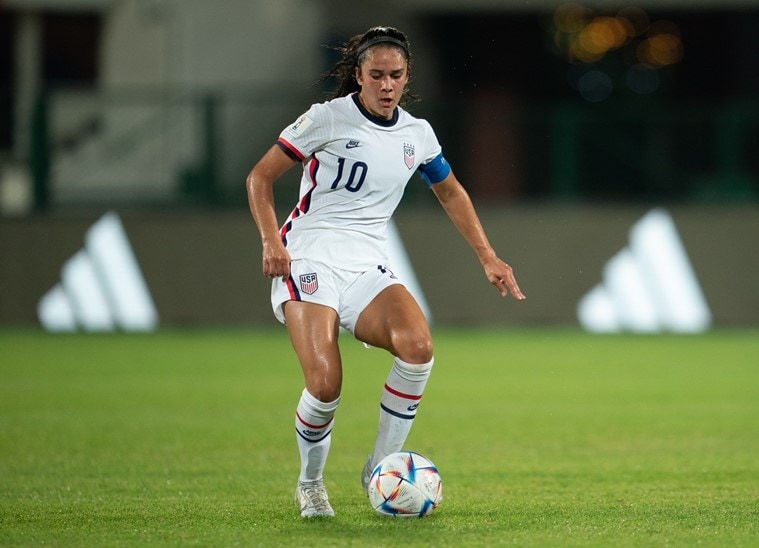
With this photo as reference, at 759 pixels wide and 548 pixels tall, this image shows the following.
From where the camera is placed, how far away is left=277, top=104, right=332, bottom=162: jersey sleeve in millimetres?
6066

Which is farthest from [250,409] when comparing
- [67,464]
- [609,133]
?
[609,133]

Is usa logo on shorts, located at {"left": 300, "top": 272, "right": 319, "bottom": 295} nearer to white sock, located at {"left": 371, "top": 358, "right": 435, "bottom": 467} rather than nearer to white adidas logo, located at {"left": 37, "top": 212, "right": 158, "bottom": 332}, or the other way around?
white sock, located at {"left": 371, "top": 358, "right": 435, "bottom": 467}

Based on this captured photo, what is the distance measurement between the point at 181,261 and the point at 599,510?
11.4 m

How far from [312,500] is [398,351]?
2.61 feet

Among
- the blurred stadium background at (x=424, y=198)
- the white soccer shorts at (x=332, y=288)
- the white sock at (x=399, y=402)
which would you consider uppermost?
the white soccer shorts at (x=332, y=288)

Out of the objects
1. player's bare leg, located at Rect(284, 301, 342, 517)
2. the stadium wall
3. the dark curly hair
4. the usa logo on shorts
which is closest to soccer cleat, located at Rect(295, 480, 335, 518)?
player's bare leg, located at Rect(284, 301, 342, 517)

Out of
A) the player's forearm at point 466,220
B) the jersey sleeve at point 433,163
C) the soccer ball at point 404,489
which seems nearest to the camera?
the soccer ball at point 404,489

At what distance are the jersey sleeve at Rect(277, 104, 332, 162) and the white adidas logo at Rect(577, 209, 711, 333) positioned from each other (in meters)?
11.0

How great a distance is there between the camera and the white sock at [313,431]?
590 centimetres

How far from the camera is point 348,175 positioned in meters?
6.17

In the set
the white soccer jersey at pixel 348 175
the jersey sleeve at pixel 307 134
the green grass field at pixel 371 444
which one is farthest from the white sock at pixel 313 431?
the jersey sleeve at pixel 307 134

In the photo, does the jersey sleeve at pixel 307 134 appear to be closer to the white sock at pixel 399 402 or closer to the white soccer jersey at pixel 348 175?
the white soccer jersey at pixel 348 175

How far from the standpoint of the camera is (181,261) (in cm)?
1672

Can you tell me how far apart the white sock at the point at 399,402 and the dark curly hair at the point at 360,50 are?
1.44 m
